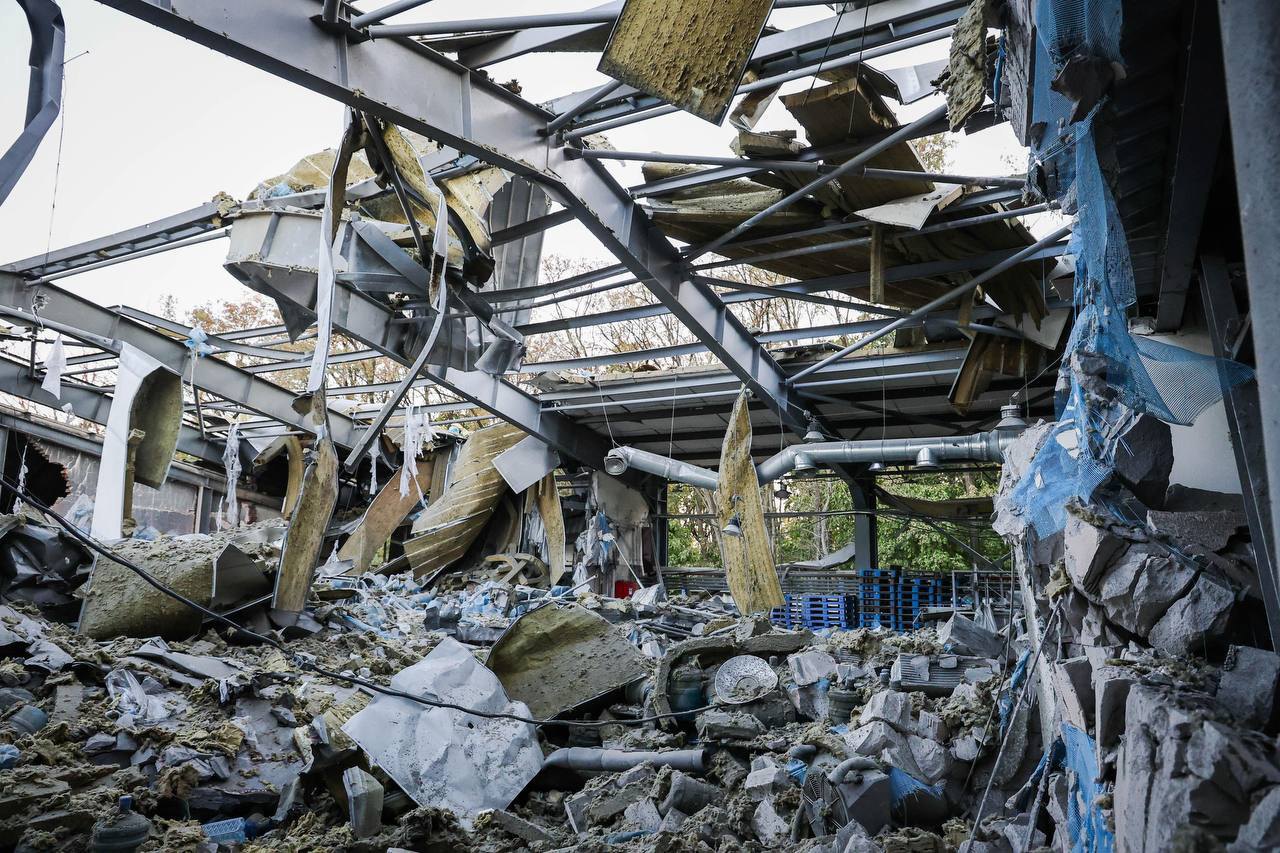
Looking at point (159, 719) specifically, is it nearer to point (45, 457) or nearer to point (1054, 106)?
point (1054, 106)

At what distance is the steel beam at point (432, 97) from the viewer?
201 inches

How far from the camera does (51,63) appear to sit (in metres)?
3.15

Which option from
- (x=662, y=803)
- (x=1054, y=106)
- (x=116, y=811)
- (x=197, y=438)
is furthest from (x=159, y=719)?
(x=197, y=438)

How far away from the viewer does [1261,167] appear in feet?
5.84

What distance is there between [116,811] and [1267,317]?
5062mm

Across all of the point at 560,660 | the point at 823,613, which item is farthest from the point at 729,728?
the point at 823,613

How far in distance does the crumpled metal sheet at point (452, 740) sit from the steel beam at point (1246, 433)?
4.09 meters

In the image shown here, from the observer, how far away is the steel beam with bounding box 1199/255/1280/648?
2.67 meters

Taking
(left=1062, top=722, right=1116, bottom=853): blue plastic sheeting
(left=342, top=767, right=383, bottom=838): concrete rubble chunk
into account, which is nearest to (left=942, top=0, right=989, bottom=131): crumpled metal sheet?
(left=1062, top=722, right=1116, bottom=853): blue plastic sheeting

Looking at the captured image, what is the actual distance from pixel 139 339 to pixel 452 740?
10.0 meters

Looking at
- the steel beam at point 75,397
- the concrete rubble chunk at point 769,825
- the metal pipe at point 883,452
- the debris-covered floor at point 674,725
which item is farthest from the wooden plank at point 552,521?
the concrete rubble chunk at point 769,825

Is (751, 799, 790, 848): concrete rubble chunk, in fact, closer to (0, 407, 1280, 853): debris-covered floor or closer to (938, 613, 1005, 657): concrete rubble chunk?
(0, 407, 1280, 853): debris-covered floor

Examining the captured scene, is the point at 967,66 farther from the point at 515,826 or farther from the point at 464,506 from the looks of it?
the point at 464,506

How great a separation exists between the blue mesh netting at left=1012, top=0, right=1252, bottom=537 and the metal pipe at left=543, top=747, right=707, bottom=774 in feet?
9.48
